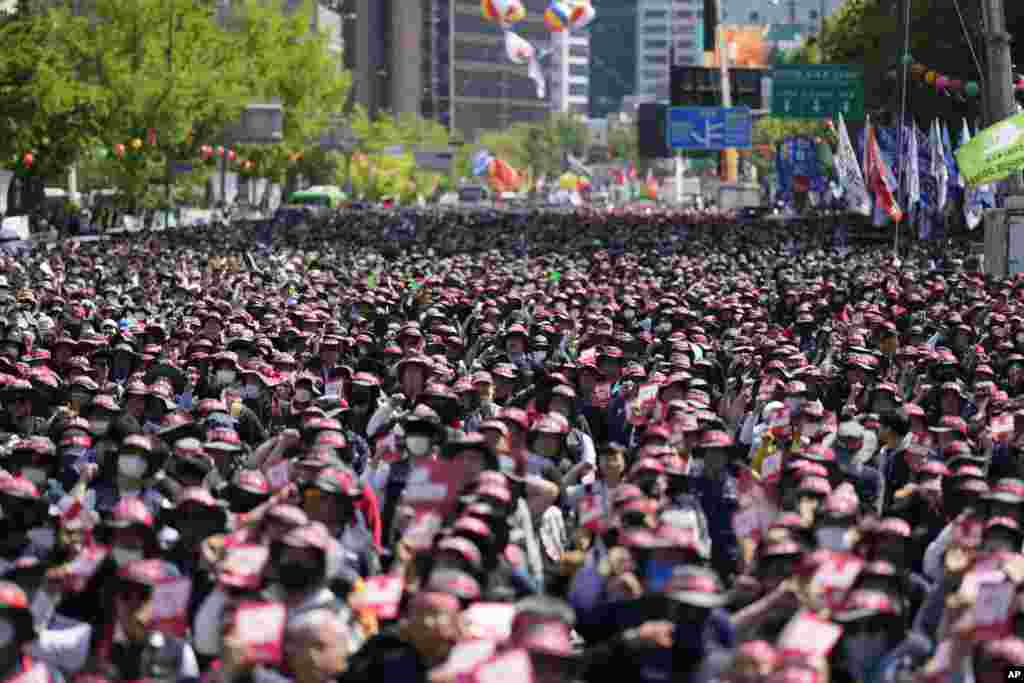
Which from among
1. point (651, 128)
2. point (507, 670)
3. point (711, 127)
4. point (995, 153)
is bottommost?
point (651, 128)

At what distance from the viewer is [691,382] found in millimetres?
14492

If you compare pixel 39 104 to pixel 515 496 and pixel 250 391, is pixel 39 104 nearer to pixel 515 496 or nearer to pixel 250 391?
pixel 250 391

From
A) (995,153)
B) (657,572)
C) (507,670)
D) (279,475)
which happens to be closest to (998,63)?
(995,153)

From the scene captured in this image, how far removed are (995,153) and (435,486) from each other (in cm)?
1948

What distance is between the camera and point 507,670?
6570 millimetres

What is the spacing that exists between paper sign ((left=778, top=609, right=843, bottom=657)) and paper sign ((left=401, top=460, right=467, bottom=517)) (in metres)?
2.71

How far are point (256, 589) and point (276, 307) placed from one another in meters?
15.7

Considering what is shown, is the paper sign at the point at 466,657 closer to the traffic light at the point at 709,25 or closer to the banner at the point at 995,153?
the banner at the point at 995,153

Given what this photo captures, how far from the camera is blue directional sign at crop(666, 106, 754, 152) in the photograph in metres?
74.1

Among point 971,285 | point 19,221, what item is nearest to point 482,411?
point 971,285

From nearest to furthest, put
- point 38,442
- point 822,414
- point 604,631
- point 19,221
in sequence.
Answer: point 604,631, point 38,442, point 822,414, point 19,221

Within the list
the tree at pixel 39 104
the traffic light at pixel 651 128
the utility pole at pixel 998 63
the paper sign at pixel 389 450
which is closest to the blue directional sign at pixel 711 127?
the tree at pixel 39 104

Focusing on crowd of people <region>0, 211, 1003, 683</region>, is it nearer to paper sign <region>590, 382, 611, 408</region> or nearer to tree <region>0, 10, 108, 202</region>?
paper sign <region>590, 382, 611, 408</region>

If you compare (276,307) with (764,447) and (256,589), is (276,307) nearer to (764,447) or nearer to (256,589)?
(764,447)
